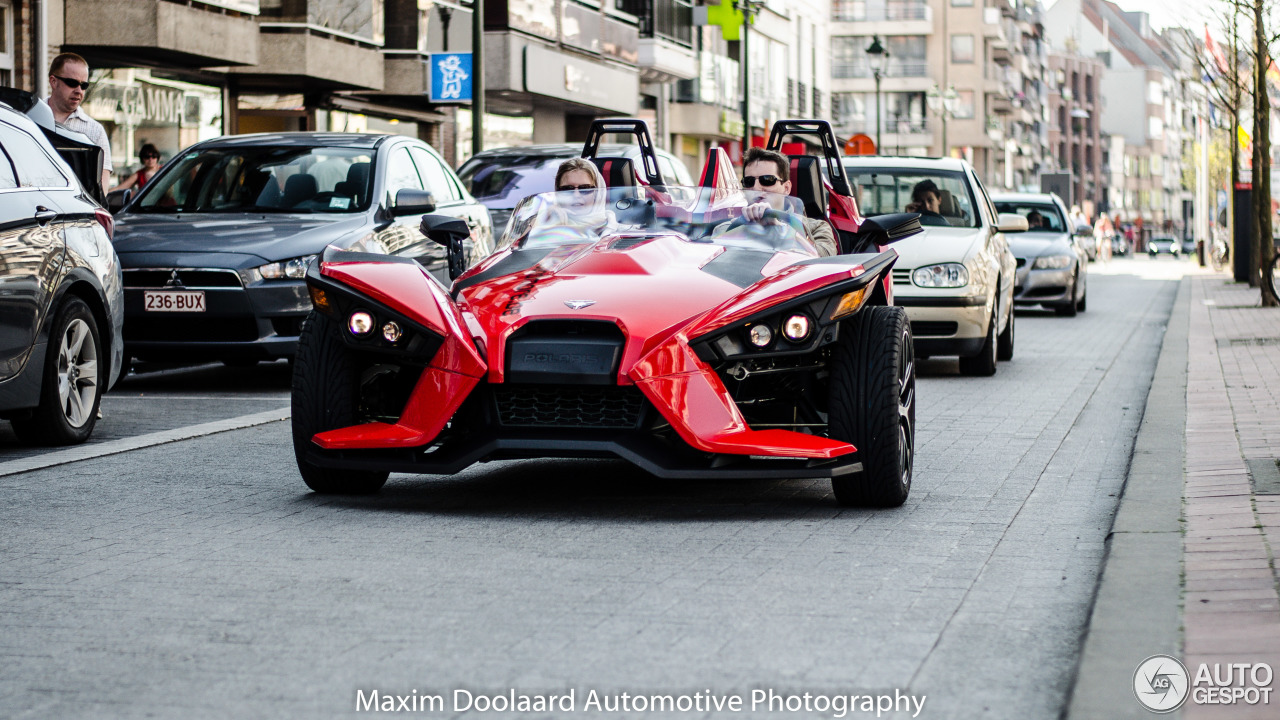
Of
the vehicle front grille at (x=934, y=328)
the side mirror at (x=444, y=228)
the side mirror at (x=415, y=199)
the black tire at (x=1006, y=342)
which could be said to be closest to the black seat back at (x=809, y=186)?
the side mirror at (x=444, y=228)

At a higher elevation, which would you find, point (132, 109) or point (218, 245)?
point (132, 109)

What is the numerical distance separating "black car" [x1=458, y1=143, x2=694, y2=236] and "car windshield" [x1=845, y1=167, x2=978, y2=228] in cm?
295

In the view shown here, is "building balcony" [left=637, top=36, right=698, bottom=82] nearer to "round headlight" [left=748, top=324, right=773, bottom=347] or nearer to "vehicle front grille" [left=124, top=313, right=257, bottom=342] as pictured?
"vehicle front grille" [left=124, top=313, right=257, bottom=342]

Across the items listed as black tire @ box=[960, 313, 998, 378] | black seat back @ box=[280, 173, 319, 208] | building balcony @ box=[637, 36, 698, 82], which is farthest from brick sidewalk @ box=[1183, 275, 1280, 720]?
building balcony @ box=[637, 36, 698, 82]

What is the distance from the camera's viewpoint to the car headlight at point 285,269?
38.9ft

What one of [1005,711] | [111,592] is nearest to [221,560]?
[111,592]

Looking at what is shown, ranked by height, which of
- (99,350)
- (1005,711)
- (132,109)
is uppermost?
(132,109)

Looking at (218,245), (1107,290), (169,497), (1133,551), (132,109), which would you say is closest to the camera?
(1133,551)

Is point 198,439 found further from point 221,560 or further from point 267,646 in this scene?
point 267,646

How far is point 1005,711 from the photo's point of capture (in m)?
4.12

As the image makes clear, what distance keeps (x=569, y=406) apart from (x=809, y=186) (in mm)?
3165

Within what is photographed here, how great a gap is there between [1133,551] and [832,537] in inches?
39.4

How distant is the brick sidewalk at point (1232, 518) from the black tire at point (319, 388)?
296 cm

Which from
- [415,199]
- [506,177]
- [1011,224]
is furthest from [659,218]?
[506,177]
